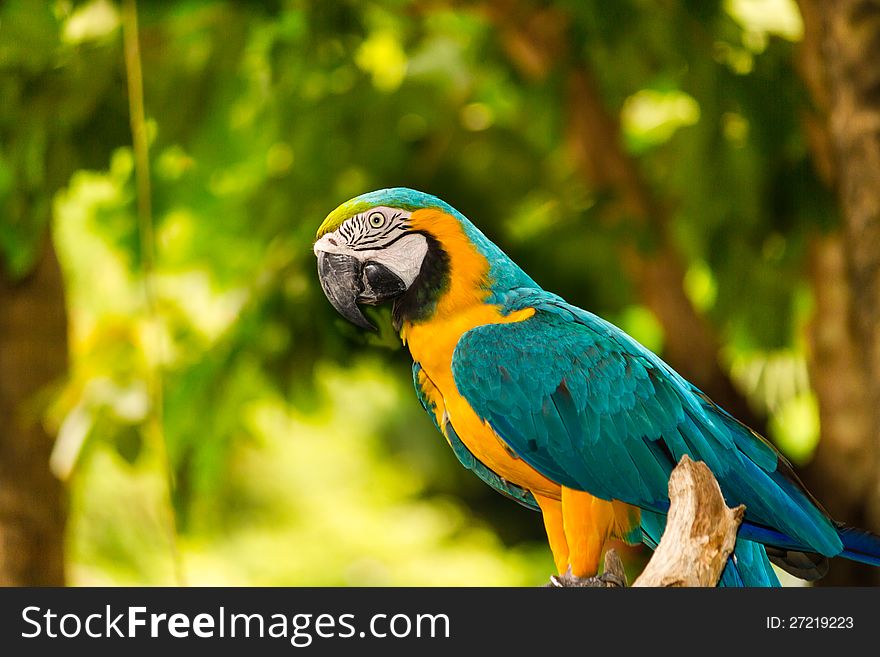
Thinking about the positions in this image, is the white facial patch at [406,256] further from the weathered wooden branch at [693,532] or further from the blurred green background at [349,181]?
the blurred green background at [349,181]

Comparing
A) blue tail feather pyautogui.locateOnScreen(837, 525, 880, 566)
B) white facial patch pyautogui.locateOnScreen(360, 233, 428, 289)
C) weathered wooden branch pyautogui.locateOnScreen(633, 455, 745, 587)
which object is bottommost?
blue tail feather pyautogui.locateOnScreen(837, 525, 880, 566)

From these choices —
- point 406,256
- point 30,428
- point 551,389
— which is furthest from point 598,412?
point 30,428

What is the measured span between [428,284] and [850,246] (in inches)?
38.5

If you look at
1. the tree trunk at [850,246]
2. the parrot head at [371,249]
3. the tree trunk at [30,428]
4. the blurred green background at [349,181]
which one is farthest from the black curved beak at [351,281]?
the tree trunk at [30,428]

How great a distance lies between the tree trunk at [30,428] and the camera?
1909 mm

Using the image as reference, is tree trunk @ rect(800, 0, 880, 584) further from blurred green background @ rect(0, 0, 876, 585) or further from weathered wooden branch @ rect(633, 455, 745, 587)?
weathered wooden branch @ rect(633, 455, 745, 587)

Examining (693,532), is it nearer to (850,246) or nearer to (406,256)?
(406,256)

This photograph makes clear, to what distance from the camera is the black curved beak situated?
0.52m

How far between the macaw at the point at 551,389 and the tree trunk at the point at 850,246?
0.84 m

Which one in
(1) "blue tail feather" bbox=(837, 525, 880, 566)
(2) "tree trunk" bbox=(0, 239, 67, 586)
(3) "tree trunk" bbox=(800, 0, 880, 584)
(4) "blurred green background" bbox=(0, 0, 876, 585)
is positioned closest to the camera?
(1) "blue tail feather" bbox=(837, 525, 880, 566)

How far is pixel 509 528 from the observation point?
3.29m

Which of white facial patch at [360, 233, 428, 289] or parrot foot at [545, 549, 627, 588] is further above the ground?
white facial patch at [360, 233, 428, 289]

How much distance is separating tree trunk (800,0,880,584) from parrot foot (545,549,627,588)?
86cm

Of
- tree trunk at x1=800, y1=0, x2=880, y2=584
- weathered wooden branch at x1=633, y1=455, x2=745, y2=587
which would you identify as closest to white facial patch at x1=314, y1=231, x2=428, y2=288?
weathered wooden branch at x1=633, y1=455, x2=745, y2=587
